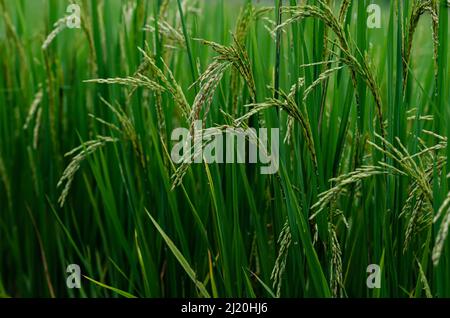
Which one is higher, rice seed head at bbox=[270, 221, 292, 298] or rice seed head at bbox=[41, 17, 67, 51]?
rice seed head at bbox=[41, 17, 67, 51]

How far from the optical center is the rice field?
1493 mm

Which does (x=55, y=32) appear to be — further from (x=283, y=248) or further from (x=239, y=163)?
(x=283, y=248)

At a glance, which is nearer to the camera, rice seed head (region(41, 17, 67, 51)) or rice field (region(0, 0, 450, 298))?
rice field (region(0, 0, 450, 298))

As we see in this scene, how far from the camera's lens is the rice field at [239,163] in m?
1.49

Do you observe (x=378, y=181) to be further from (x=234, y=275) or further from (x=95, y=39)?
(x=95, y=39)

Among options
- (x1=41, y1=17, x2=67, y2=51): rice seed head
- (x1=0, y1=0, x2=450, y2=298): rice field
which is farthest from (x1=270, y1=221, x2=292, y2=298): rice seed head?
(x1=41, y1=17, x2=67, y2=51): rice seed head

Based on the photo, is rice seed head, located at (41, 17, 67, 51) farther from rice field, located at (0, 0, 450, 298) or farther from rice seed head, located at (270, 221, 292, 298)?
rice seed head, located at (270, 221, 292, 298)

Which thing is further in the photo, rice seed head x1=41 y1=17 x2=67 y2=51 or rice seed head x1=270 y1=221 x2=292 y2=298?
rice seed head x1=41 y1=17 x2=67 y2=51

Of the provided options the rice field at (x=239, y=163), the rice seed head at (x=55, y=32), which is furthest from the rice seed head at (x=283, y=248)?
the rice seed head at (x=55, y=32)

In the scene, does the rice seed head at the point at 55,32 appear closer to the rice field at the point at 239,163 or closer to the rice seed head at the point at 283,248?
the rice field at the point at 239,163

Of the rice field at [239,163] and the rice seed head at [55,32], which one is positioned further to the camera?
the rice seed head at [55,32]

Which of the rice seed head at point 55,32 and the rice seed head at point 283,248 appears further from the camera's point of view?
the rice seed head at point 55,32

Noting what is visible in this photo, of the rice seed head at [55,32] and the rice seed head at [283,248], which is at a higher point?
the rice seed head at [55,32]
